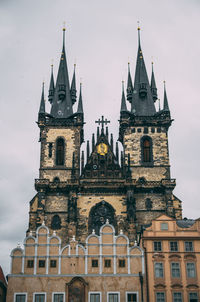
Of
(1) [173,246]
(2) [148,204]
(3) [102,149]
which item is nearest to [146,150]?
(3) [102,149]

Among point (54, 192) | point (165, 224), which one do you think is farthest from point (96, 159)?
point (165, 224)

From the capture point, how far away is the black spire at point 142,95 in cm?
6128

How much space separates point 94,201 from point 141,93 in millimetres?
17794

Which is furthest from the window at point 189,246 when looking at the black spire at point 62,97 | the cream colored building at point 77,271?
the black spire at point 62,97

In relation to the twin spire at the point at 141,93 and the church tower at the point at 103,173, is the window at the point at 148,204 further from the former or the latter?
the twin spire at the point at 141,93

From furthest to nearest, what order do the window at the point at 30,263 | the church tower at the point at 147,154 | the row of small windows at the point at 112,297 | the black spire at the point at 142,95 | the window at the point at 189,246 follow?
the black spire at the point at 142,95 < the church tower at the point at 147,154 < the window at the point at 189,246 < the window at the point at 30,263 < the row of small windows at the point at 112,297

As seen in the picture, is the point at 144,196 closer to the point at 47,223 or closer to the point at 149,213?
the point at 149,213

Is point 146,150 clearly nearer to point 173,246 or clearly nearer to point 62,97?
point 62,97

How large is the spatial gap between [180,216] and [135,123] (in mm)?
13149

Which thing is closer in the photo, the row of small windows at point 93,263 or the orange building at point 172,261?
the orange building at point 172,261

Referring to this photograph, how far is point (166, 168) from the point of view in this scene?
2234 inches

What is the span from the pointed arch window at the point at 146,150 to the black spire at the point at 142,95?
3.78 metres

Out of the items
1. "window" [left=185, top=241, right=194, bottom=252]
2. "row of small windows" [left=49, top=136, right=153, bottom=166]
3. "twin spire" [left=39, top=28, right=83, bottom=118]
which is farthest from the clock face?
"window" [left=185, top=241, right=194, bottom=252]

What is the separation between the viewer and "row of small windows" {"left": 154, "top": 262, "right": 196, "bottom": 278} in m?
35.6
